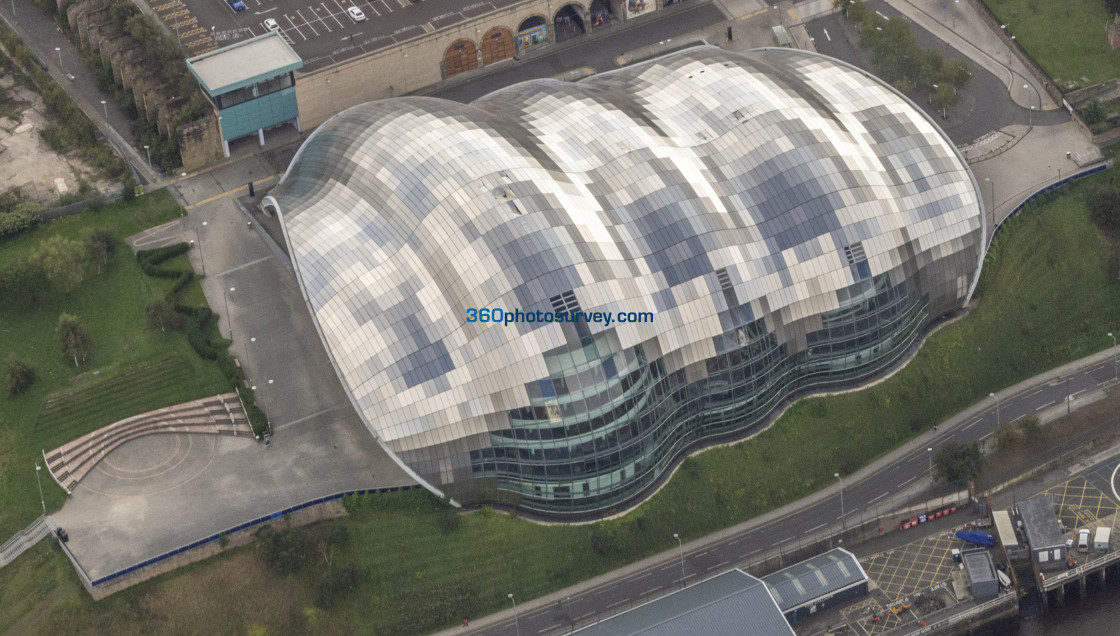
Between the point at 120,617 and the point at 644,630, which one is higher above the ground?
the point at 120,617

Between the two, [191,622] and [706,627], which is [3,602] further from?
[706,627]

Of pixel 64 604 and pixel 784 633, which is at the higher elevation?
pixel 64 604

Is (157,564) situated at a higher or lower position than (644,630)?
higher

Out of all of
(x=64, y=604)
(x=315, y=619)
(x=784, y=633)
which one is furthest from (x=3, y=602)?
(x=784, y=633)

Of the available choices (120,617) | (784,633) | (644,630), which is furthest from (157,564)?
(784,633)

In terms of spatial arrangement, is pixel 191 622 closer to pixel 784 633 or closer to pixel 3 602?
pixel 3 602

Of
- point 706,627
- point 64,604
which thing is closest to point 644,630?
point 706,627
